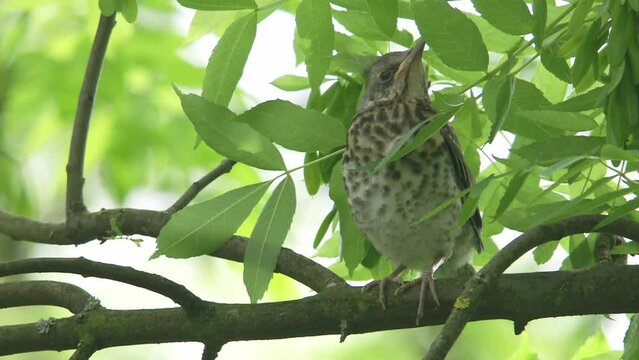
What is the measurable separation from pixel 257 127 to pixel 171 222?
1.18ft

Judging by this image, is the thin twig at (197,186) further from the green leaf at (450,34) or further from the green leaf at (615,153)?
the green leaf at (615,153)

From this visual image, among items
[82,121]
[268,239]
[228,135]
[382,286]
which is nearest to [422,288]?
[382,286]

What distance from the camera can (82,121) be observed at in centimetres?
363

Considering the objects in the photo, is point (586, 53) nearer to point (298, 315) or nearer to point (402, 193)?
point (298, 315)

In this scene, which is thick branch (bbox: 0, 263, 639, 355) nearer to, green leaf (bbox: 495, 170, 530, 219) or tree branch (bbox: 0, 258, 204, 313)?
tree branch (bbox: 0, 258, 204, 313)

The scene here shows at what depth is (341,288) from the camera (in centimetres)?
297

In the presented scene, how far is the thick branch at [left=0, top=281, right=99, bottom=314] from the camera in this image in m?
2.96

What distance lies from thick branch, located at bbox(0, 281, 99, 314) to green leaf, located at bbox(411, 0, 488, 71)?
1228mm

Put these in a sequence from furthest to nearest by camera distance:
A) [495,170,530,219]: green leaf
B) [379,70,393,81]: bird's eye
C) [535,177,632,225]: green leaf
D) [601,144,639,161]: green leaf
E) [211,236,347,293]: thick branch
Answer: [379,70,393,81]: bird's eye → [211,236,347,293]: thick branch → [495,170,530,219]: green leaf → [535,177,632,225]: green leaf → [601,144,639,161]: green leaf

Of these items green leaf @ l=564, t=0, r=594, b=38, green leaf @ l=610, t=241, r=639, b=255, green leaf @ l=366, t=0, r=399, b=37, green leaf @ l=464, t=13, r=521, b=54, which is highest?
green leaf @ l=464, t=13, r=521, b=54

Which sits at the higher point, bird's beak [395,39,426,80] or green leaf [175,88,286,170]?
bird's beak [395,39,426,80]

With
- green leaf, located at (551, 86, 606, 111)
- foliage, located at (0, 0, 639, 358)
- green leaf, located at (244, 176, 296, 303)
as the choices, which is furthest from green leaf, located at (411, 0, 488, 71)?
green leaf, located at (244, 176, 296, 303)

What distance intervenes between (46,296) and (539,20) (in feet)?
5.37

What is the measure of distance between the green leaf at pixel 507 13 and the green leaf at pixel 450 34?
0.05 metres
